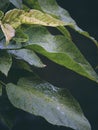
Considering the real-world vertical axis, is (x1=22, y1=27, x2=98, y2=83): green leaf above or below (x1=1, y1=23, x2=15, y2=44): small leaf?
below

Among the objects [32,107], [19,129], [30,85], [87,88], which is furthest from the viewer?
[87,88]

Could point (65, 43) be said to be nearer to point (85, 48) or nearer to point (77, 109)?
point (77, 109)

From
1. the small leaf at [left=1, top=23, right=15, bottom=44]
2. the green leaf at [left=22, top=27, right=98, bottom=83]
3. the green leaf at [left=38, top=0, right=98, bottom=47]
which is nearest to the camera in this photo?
the small leaf at [left=1, top=23, right=15, bottom=44]

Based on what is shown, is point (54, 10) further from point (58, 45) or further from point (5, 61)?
point (5, 61)

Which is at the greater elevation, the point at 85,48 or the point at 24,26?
the point at 24,26

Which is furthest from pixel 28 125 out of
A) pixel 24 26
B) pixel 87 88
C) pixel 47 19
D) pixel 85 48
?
pixel 47 19

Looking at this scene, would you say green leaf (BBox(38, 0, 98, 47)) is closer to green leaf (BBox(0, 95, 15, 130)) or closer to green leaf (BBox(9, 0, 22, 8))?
green leaf (BBox(9, 0, 22, 8))

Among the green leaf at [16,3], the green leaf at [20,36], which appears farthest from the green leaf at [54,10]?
the green leaf at [20,36]

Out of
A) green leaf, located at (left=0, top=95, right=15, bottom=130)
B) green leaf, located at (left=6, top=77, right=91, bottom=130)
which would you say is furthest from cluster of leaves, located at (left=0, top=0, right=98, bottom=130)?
green leaf, located at (left=0, top=95, right=15, bottom=130)
